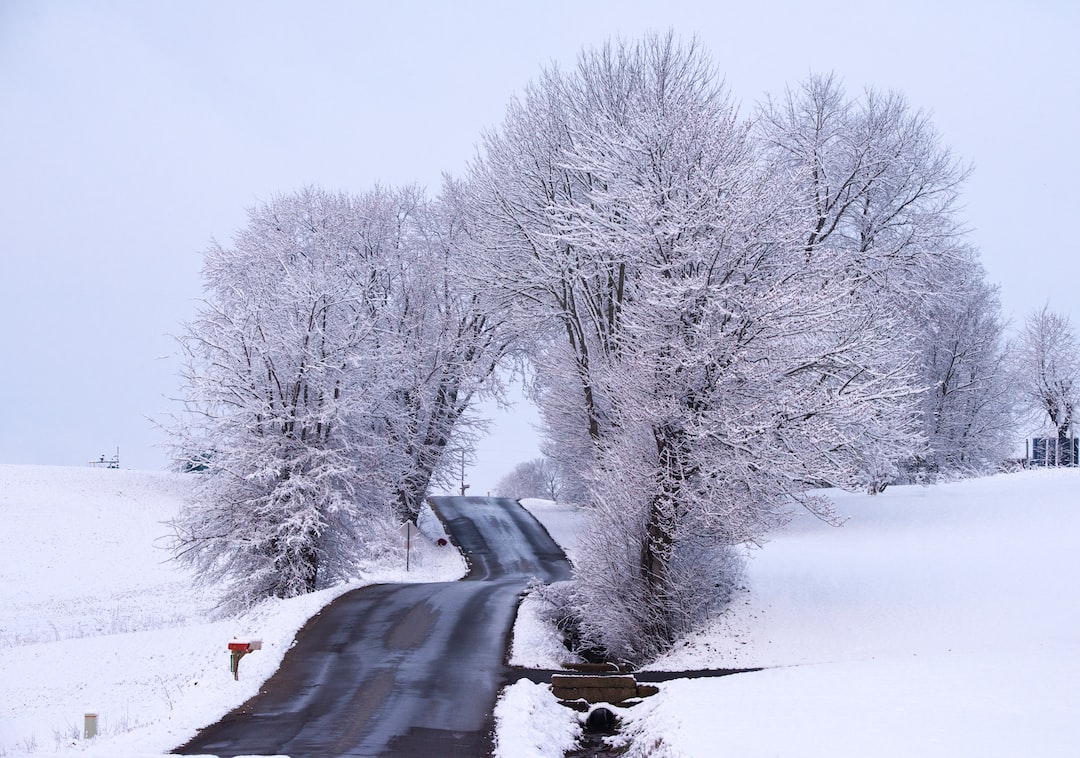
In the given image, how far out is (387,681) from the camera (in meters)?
17.9

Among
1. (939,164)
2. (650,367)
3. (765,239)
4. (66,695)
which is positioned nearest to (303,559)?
(66,695)

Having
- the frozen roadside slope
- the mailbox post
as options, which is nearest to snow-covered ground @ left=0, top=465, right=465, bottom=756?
the mailbox post

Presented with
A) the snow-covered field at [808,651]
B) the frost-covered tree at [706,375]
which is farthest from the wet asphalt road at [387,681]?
the frost-covered tree at [706,375]

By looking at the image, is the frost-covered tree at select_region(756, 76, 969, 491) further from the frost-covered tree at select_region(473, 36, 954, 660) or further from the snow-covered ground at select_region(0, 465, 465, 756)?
the snow-covered ground at select_region(0, 465, 465, 756)

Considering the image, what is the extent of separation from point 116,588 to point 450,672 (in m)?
23.8

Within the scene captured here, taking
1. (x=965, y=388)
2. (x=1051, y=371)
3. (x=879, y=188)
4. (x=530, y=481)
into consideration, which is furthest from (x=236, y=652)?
(x=530, y=481)

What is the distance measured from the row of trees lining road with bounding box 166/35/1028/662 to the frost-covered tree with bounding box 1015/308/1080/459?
419 cm

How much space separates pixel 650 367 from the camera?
65.3 ft

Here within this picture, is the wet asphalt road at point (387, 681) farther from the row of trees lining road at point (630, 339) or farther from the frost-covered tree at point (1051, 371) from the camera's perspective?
the frost-covered tree at point (1051, 371)

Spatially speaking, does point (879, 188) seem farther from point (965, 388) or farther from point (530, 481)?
point (530, 481)

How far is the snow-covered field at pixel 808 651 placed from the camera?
12.3 metres

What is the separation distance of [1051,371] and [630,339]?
41.0m

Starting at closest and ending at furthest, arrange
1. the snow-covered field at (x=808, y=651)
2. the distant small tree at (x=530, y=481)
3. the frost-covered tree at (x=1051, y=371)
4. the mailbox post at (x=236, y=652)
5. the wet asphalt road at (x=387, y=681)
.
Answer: the snow-covered field at (x=808, y=651) → the wet asphalt road at (x=387, y=681) → the mailbox post at (x=236, y=652) → the frost-covered tree at (x=1051, y=371) → the distant small tree at (x=530, y=481)

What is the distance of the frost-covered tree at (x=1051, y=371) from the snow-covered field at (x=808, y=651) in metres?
15.6
